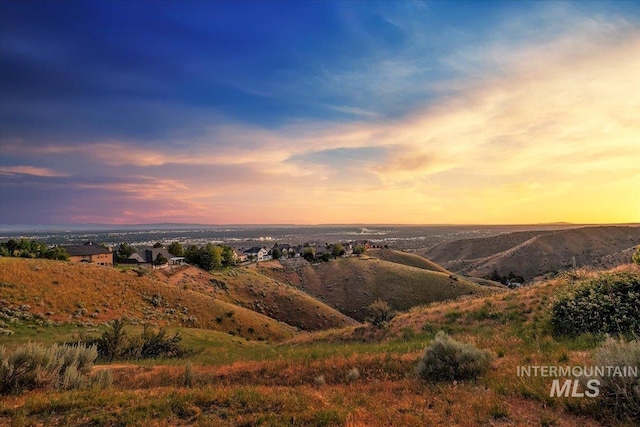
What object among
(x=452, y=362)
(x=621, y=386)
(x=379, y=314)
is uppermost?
(x=621, y=386)

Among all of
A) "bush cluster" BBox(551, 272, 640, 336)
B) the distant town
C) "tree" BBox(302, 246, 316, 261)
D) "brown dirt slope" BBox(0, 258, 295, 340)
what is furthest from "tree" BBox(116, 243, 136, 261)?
"bush cluster" BBox(551, 272, 640, 336)

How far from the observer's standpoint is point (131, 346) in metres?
18.3

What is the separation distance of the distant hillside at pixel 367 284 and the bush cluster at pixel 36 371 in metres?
58.0

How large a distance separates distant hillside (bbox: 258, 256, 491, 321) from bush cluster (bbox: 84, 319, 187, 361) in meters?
48.4

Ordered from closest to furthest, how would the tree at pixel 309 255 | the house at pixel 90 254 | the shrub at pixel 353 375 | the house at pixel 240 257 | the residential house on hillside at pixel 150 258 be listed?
1. the shrub at pixel 353 375
2. the house at pixel 90 254
3. the residential house on hillside at pixel 150 258
4. the house at pixel 240 257
5. the tree at pixel 309 255

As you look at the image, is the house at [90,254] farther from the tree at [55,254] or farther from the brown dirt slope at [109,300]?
the brown dirt slope at [109,300]

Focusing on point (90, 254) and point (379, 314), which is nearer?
point (379, 314)

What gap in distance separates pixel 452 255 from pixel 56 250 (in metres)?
143

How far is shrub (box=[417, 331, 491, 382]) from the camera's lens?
8742mm

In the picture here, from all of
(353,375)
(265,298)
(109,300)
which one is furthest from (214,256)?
(353,375)

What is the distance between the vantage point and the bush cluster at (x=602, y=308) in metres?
11.4

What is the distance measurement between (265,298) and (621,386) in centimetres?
5488

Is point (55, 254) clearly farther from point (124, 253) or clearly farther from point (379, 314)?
point (379, 314)

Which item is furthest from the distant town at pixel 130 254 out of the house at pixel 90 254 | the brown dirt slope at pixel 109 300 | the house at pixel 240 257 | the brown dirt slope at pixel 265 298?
the brown dirt slope at pixel 109 300
